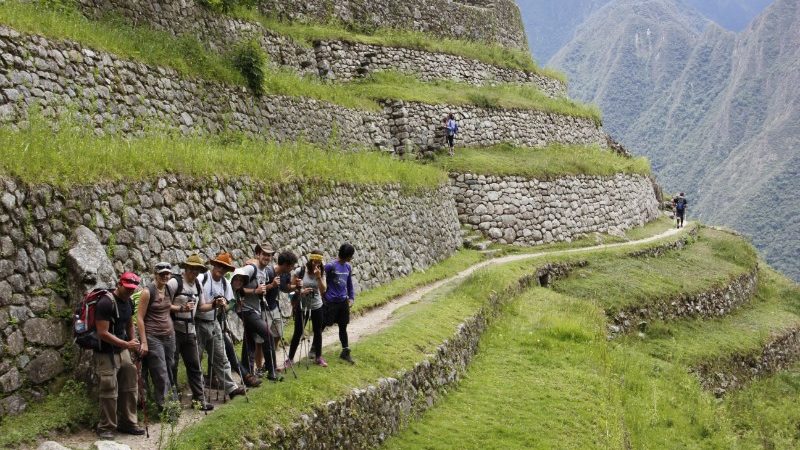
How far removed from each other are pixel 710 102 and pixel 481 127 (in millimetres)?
71583

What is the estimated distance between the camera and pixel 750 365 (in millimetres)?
24172

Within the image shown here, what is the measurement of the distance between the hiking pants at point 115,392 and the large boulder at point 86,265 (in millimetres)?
1136

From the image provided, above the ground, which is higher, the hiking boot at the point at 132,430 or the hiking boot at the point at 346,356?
the hiking boot at the point at 132,430

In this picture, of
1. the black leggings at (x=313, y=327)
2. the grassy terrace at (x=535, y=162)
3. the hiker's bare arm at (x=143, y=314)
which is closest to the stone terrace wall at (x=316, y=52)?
the grassy terrace at (x=535, y=162)

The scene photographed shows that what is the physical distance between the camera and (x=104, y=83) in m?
15.5

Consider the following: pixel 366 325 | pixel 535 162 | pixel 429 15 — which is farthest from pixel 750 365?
pixel 429 15

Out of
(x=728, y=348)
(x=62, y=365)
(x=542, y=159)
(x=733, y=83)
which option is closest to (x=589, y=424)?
(x=62, y=365)

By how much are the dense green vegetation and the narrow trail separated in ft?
10.4

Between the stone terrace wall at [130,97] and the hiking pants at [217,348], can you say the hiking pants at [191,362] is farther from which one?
the stone terrace wall at [130,97]

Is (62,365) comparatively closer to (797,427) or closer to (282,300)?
(282,300)

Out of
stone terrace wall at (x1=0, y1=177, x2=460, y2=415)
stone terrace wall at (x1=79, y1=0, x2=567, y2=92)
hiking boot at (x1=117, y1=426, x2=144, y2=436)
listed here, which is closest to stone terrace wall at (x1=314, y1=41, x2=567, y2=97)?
stone terrace wall at (x1=79, y1=0, x2=567, y2=92)

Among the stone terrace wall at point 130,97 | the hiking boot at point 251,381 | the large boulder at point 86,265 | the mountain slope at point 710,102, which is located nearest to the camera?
the large boulder at point 86,265

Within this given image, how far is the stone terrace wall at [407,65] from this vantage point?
2908 centimetres

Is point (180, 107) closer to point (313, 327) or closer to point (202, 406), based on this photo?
point (313, 327)
